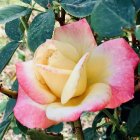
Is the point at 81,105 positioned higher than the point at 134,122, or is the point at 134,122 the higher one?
the point at 81,105

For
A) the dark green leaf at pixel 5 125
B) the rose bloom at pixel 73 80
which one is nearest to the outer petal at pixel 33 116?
the rose bloom at pixel 73 80

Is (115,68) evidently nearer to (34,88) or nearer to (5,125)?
(34,88)

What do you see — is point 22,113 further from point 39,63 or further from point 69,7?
point 69,7

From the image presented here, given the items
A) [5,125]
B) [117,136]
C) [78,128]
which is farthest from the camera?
[117,136]

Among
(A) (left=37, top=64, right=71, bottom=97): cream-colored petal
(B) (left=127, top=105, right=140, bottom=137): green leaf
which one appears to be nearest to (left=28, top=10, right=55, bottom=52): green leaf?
(A) (left=37, top=64, right=71, bottom=97): cream-colored petal

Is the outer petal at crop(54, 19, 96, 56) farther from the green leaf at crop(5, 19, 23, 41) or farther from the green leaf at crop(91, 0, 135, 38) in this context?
the green leaf at crop(5, 19, 23, 41)

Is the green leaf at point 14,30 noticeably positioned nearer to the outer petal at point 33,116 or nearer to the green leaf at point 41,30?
the green leaf at point 41,30

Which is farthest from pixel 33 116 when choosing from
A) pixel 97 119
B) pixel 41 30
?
pixel 97 119
